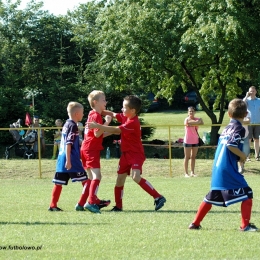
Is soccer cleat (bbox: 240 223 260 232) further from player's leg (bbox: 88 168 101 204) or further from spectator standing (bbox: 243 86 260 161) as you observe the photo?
spectator standing (bbox: 243 86 260 161)

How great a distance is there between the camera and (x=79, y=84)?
87.9ft

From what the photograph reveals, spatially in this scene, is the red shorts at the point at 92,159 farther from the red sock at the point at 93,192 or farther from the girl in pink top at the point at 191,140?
the girl in pink top at the point at 191,140

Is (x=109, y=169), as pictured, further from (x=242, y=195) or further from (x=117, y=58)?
(x=242, y=195)

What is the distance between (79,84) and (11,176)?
24.2ft

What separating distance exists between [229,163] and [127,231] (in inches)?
56.6

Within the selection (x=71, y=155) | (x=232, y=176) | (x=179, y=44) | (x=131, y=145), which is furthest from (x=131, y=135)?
(x=179, y=44)

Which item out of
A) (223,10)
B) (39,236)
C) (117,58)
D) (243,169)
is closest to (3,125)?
(117,58)

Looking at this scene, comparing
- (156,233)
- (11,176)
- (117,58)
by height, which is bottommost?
(11,176)

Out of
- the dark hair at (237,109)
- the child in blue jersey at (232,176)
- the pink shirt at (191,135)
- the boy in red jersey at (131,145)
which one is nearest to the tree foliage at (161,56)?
the pink shirt at (191,135)

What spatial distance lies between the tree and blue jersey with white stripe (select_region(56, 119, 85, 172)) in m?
14.2

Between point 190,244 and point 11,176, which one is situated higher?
point 190,244

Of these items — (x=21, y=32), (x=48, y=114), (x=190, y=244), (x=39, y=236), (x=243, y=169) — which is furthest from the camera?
(x=21, y=32)

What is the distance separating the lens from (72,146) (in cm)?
1012

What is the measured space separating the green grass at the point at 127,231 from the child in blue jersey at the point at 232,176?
1.07 ft
